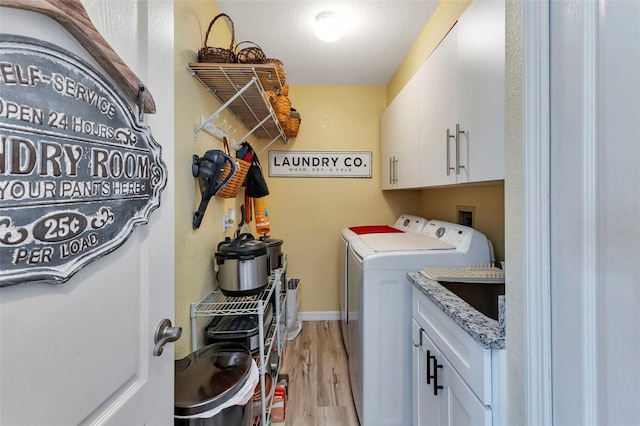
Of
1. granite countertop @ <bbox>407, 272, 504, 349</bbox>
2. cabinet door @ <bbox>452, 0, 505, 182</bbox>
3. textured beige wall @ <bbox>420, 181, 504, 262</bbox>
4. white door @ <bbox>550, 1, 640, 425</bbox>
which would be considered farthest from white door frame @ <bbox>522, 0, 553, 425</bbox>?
textured beige wall @ <bbox>420, 181, 504, 262</bbox>

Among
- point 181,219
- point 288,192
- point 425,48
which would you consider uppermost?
point 425,48

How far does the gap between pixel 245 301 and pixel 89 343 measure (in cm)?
100

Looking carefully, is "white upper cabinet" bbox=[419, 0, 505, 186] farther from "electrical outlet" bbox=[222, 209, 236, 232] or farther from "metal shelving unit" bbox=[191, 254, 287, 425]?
"electrical outlet" bbox=[222, 209, 236, 232]

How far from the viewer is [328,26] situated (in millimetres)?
1880

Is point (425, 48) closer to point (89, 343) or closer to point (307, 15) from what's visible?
point (307, 15)

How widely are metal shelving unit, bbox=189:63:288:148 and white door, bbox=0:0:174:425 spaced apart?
1.79 feet

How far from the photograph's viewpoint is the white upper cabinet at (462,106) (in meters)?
1.04

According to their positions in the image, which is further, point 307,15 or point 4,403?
point 307,15

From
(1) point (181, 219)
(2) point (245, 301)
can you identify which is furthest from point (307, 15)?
(2) point (245, 301)

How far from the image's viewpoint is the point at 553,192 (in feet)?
2.06

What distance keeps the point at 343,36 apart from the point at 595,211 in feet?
6.86

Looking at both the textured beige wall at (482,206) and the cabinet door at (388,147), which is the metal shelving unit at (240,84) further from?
the textured beige wall at (482,206)

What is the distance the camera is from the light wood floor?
1.75m

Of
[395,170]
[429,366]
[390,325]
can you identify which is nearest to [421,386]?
[429,366]
